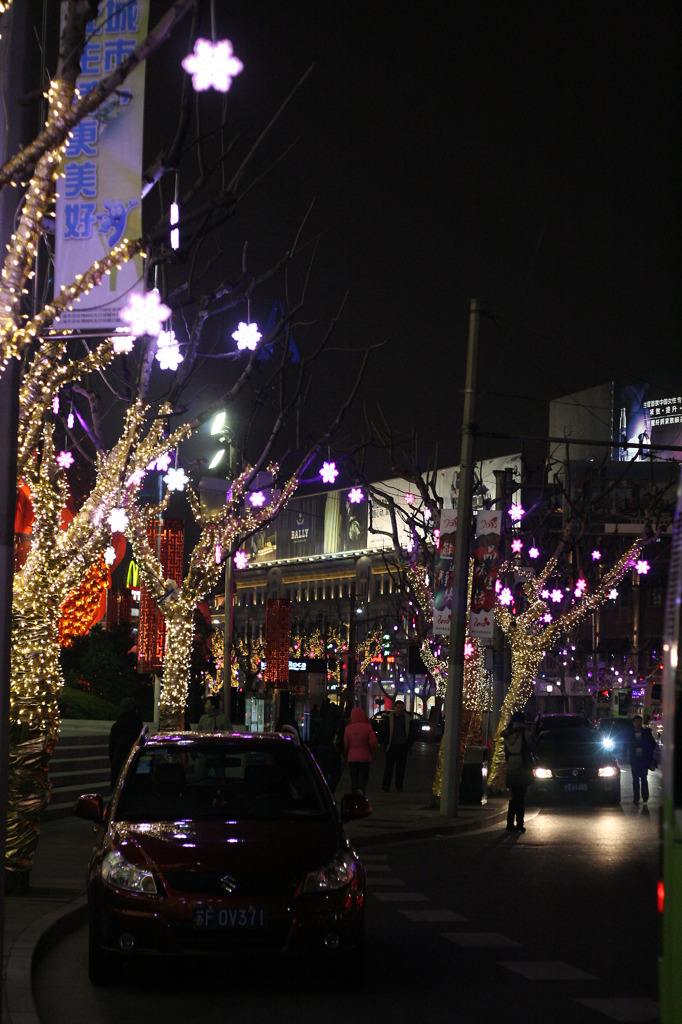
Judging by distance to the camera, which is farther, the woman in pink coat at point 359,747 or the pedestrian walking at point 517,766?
the woman in pink coat at point 359,747

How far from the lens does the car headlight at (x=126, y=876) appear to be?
834cm

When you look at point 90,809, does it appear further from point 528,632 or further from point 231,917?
point 528,632

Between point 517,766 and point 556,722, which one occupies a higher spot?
point 517,766

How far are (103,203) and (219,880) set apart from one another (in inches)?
220

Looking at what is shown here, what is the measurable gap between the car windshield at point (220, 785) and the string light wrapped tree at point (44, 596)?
9.30 feet

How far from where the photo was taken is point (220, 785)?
9.62 m

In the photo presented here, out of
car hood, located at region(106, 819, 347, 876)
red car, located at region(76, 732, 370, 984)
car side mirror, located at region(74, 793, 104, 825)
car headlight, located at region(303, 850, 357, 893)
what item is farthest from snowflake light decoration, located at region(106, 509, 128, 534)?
car headlight, located at region(303, 850, 357, 893)

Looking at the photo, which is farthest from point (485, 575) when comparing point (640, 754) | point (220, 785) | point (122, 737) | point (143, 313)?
point (220, 785)

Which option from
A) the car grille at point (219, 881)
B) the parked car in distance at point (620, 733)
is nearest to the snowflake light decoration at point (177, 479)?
the car grille at point (219, 881)

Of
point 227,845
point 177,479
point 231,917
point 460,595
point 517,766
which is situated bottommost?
point 517,766

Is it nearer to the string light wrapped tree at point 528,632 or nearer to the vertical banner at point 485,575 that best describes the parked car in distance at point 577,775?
the string light wrapped tree at point 528,632

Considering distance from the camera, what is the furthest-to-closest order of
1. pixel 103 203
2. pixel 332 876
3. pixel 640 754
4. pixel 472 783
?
pixel 640 754 < pixel 472 783 < pixel 103 203 < pixel 332 876

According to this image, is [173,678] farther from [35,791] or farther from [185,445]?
[185,445]

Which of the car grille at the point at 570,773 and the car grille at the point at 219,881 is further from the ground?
the car grille at the point at 219,881
